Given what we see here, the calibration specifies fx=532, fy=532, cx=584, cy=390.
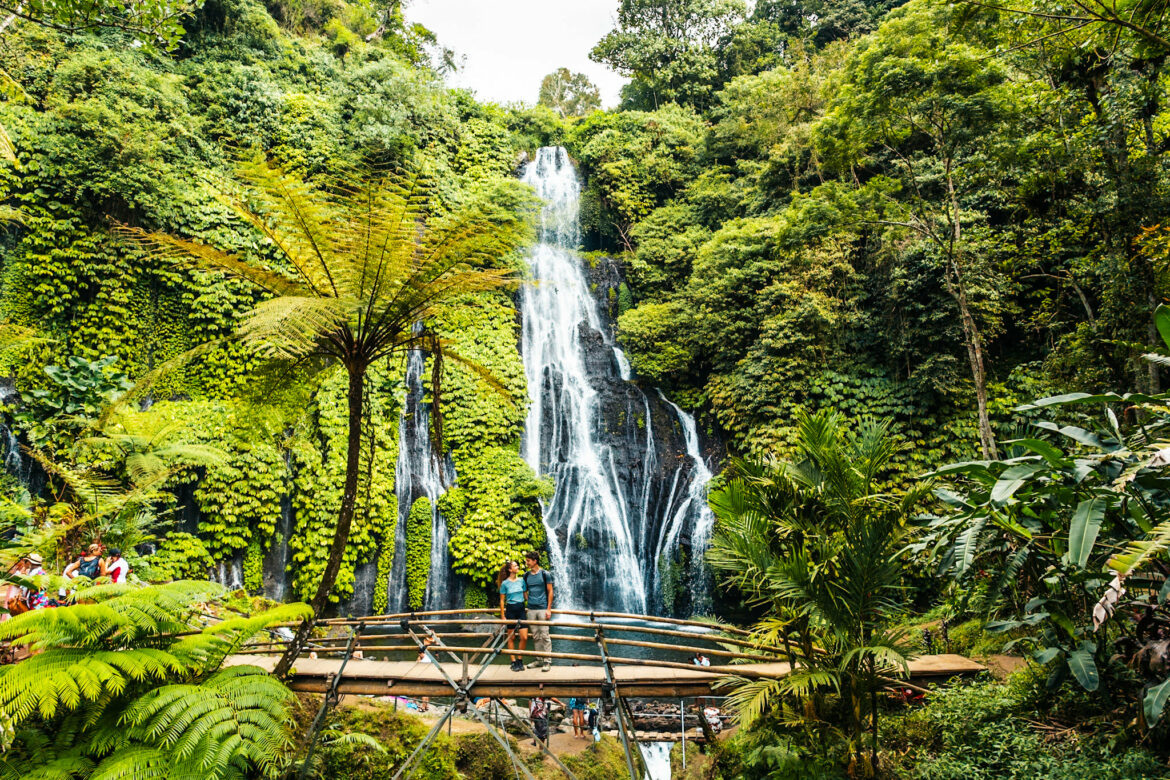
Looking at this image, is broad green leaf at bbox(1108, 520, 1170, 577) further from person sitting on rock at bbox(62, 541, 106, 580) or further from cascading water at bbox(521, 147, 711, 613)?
cascading water at bbox(521, 147, 711, 613)

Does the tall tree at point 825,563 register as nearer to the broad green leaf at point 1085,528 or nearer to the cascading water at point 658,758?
the broad green leaf at point 1085,528

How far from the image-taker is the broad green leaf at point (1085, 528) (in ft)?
6.84

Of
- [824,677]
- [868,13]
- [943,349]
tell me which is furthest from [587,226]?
[824,677]

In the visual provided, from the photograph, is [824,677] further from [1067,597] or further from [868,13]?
[868,13]

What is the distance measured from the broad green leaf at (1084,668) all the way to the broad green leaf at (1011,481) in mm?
1255

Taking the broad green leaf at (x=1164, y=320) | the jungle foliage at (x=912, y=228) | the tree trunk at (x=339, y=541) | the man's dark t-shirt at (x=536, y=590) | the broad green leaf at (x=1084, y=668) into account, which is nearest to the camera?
the broad green leaf at (x=1164, y=320)

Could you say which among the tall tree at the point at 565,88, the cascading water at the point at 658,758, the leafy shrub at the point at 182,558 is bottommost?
the cascading water at the point at 658,758

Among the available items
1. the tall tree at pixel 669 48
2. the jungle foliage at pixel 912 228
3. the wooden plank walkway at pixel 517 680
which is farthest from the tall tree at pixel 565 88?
the wooden plank walkway at pixel 517 680

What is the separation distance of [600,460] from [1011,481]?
10.0 m

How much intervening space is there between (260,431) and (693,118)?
19.4m

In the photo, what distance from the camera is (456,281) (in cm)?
349

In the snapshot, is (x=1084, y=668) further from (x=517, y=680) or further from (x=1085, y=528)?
(x=517, y=680)

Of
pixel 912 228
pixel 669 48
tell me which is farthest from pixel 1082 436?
pixel 669 48

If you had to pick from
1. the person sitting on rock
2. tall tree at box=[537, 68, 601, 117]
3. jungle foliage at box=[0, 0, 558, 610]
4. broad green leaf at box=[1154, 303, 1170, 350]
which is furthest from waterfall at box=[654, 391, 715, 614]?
tall tree at box=[537, 68, 601, 117]
